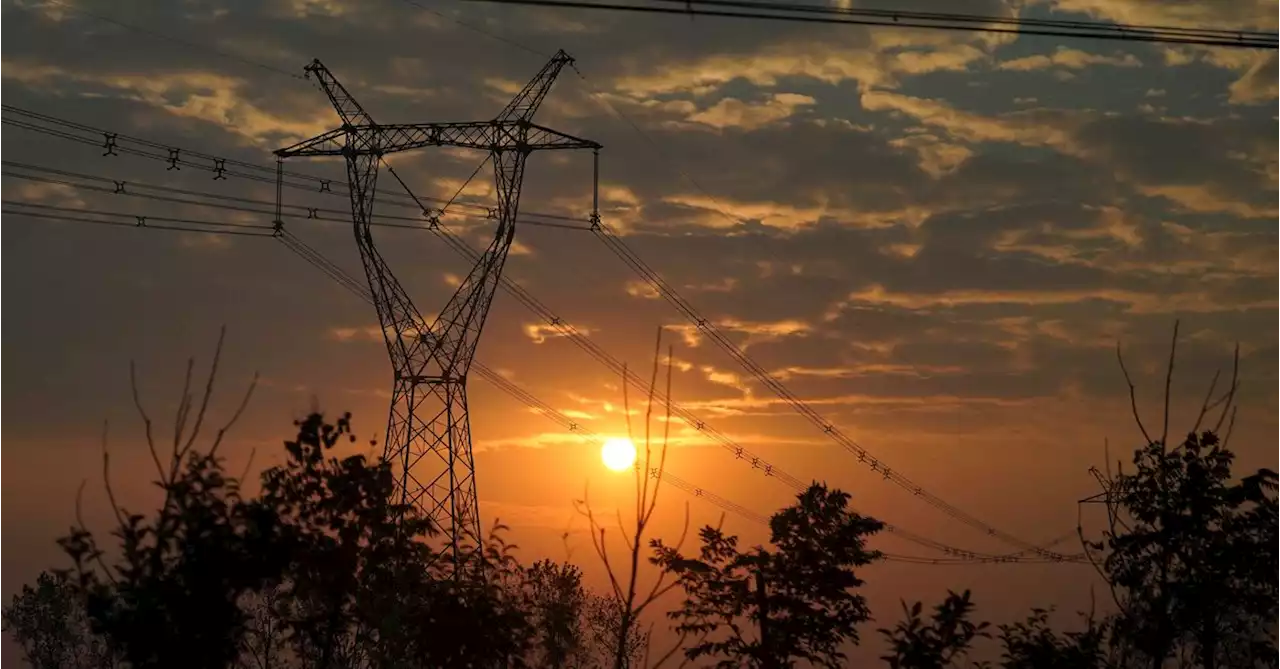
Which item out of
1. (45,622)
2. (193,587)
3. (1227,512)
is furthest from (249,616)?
(45,622)

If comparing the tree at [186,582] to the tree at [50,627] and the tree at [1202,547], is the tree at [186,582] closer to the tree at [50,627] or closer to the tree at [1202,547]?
the tree at [1202,547]

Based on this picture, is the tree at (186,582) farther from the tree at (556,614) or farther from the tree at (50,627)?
the tree at (50,627)

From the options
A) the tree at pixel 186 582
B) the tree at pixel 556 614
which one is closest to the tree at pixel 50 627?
the tree at pixel 556 614

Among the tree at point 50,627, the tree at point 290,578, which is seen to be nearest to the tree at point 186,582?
the tree at point 290,578

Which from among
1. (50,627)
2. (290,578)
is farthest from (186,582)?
(50,627)

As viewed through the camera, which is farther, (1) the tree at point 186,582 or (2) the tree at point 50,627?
(2) the tree at point 50,627

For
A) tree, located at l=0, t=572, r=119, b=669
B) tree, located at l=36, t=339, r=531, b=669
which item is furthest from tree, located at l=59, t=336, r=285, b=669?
tree, located at l=0, t=572, r=119, b=669

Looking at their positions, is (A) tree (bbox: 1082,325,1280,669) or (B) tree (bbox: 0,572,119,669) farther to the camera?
(B) tree (bbox: 0,572,119,669)

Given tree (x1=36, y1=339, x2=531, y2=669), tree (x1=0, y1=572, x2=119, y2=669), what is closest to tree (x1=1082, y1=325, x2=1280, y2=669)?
tree (x1=36, y1=339, x2=531, y2=669)

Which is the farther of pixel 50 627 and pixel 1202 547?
pixel 50 627

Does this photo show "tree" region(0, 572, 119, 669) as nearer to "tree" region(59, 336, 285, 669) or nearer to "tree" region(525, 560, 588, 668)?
"tree" region(525, 560, 588, 668)

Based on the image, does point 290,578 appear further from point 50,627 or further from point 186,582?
point 50,627

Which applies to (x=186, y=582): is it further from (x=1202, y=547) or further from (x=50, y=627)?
(x=50, y=627)

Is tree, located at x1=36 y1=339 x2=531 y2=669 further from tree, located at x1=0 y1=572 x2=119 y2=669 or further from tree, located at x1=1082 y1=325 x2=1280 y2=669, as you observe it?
tree, located at x1=0 y1=572 x2=119 y2=669
